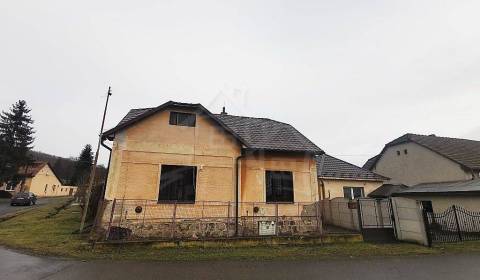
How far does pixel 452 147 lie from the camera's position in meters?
24.2

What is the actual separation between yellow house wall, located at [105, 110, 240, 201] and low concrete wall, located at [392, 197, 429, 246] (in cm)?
786

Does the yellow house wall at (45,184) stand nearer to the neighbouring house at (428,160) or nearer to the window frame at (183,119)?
the window frame at (183,119)

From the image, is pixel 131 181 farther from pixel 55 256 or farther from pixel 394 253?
pixel 394 253

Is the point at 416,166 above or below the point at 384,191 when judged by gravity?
above

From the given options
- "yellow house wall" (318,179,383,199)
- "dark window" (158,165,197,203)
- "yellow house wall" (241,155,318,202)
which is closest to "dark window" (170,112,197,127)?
Result: "dark window" (158,165,197,203)

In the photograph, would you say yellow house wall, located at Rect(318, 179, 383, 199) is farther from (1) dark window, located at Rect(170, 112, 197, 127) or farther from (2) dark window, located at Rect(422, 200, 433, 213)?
(1) dark window, located at Rect(170, 112, 197, 127)

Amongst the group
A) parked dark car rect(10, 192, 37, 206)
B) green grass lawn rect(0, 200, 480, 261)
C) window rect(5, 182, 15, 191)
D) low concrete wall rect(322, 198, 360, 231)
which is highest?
window rect(5, 182, 15, 191)

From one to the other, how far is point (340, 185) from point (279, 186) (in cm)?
729

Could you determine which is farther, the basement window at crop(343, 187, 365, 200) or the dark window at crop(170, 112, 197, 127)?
the basement window at crop(343, 187, 365, 200)

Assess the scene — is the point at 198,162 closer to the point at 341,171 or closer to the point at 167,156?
the point at 167,156

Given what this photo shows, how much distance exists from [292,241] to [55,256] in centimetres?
855

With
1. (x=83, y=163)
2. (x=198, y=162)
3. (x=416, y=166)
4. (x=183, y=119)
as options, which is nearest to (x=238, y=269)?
(x=198, y=162)

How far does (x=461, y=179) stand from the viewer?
2050 cm

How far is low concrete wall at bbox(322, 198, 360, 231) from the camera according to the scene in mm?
14516
